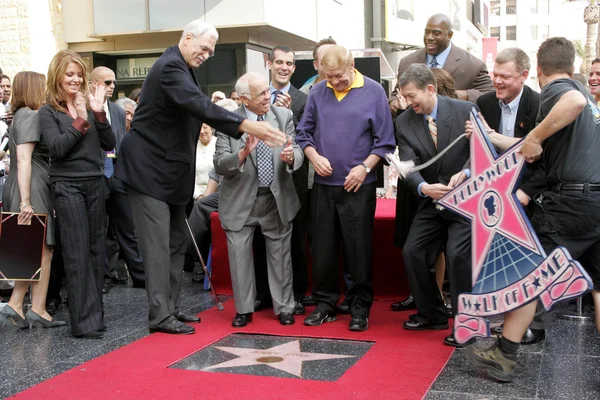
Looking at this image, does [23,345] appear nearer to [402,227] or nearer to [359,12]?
[402,227]

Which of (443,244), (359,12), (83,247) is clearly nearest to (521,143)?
(443,244)

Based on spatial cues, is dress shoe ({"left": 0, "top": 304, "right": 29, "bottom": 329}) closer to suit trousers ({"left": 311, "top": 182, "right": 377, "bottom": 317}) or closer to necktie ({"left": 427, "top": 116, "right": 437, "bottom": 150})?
suit trousers ({"left": 311, "top": 182, "right": 377, "bottom": 317})

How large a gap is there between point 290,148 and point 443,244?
1246mm

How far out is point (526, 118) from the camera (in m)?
5.34

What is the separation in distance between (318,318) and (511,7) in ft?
301

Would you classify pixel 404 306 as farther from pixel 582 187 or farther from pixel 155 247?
pixel 582 187

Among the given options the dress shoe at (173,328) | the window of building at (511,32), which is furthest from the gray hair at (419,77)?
the window of building at (511,32)

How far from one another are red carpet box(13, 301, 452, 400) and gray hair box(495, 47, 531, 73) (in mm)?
1817

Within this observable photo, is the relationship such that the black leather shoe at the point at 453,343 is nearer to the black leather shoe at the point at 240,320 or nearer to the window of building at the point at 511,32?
the black leather shoe at the point at 240,320

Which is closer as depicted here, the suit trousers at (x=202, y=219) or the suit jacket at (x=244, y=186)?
the suit jacket at (x=244, y=186)

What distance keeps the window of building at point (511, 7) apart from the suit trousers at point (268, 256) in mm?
90894

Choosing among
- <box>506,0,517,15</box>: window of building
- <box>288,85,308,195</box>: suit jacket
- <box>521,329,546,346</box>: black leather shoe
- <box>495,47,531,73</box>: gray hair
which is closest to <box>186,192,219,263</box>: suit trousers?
<box>288,85,308,195</box>: suit jacket

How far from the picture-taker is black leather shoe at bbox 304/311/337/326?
572cm

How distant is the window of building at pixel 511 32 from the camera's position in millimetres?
90250
